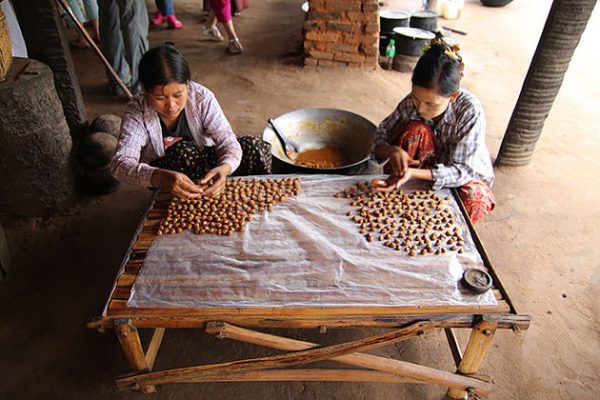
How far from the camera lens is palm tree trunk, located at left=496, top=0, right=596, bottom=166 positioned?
2859 millimetres

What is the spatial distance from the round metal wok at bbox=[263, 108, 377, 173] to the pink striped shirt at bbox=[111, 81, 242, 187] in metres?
0.84

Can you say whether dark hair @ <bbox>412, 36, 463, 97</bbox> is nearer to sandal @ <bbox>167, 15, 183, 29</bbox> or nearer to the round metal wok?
the round metal wok

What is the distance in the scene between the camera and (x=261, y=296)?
5.15 ft

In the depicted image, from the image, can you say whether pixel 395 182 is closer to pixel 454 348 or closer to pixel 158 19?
pixel 454 348

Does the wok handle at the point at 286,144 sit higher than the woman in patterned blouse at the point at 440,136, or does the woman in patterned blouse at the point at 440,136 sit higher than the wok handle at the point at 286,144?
the woman in patterned blouse at the point at 440,136

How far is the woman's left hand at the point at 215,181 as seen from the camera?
6.71 ft

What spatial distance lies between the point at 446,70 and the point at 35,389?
239 cm

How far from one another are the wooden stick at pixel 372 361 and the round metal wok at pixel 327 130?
1749 mm

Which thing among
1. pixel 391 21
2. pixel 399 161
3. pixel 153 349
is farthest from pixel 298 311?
pixel 391 21

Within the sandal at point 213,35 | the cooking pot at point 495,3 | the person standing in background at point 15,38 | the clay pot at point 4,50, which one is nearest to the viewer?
the clay pot at point 4,50

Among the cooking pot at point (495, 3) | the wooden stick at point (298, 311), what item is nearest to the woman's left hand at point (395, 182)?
the wooden stick at point (298, 311)

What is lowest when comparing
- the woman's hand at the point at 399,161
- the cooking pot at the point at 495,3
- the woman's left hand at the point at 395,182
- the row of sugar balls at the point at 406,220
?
the cooking pot at the point at 495,3

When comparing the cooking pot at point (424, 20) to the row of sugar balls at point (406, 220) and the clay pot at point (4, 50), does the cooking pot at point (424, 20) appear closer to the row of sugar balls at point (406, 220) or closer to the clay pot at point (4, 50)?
the row of sugar balls at point (406, 220)

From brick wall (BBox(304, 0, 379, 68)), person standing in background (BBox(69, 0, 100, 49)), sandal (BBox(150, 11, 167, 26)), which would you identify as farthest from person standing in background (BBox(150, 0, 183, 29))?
brick wall (BBox(304, 0, 379, 68))
